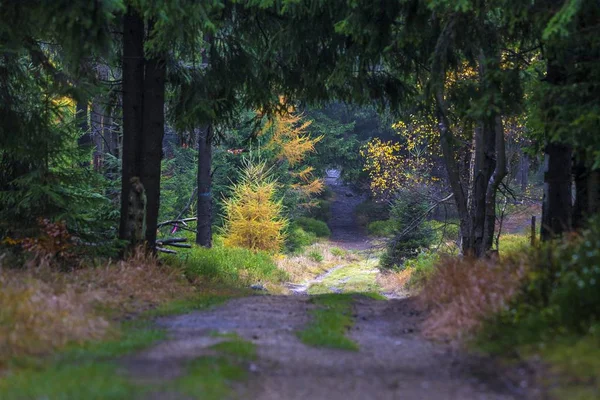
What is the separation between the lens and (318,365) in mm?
6359

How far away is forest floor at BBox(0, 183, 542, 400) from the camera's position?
17.3ft

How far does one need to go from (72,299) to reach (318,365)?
11.4ft

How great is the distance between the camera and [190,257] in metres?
16.8

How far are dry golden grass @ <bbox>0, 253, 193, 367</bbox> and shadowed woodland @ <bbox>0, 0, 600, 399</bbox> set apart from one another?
34 millimetres

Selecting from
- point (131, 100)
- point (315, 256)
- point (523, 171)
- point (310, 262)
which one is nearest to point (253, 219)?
point (310, 262)

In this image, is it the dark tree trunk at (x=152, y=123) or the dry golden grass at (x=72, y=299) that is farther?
the dark tree trunk at (x=152, y=123)

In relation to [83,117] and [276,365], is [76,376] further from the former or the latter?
[83,117]

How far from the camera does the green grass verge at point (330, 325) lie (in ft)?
24.0

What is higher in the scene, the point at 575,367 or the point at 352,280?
the point at 575,367

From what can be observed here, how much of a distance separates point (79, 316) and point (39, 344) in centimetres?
109

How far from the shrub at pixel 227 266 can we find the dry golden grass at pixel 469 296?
607 cm

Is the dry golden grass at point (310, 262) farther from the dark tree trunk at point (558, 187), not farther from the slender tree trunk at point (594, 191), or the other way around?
the slender tree trunk at point (594, 191)

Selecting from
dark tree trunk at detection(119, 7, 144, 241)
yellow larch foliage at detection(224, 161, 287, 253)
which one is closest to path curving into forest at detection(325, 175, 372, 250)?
yellow larch foliage at detection(224, 161, 287, 253)

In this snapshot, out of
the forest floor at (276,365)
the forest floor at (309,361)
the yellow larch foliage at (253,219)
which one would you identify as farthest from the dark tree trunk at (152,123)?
the yellow larch foliage at (253,219)
